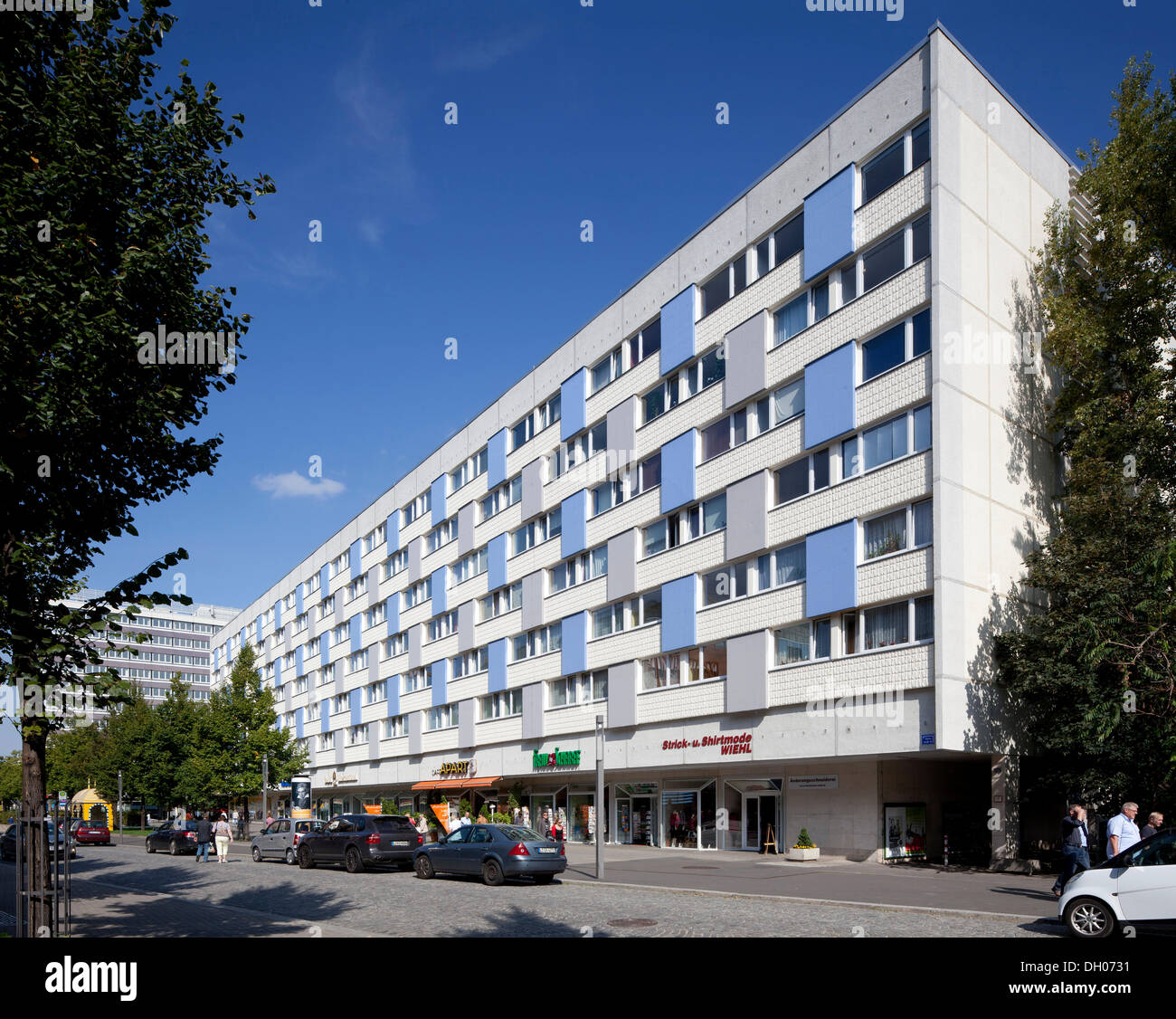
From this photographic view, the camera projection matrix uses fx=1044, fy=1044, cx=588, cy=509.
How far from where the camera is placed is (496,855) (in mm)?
23328

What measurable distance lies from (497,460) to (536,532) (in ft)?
19.5

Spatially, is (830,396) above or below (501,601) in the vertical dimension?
above

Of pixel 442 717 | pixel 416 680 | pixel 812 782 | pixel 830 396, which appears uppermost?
pixel 830 396

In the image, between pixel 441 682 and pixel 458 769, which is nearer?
pixel 458 769

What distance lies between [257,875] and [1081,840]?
20.0 metres

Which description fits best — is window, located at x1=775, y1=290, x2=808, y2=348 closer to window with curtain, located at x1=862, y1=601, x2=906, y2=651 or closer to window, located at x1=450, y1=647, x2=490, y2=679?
window with curtain, located at x1=862, y1=601, x2=906, y2=651

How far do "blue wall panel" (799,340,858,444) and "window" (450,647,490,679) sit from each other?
988 inches

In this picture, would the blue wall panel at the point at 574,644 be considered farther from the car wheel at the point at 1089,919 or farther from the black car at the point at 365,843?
the car wheel at the point at 1089,919

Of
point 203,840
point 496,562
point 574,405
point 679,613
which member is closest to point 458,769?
point 496,562

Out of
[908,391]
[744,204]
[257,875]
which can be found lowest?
[257,875]

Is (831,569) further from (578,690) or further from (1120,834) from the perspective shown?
(578,690)

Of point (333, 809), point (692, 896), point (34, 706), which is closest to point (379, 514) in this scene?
point (333, 809)
